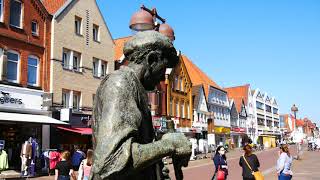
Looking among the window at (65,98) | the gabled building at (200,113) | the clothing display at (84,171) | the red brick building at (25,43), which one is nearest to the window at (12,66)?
the red brick building at (25,43)

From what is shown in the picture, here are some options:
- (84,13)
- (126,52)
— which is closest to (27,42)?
(84,13)

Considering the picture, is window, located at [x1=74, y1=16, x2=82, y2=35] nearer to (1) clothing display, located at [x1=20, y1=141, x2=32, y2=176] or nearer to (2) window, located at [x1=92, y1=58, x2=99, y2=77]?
(2) window, located at [x1=92, y1=58, x2=99, y2=77]

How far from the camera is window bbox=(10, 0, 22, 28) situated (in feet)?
84.0

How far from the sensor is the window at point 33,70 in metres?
26.6

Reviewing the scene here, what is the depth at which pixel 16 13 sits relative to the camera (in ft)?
85.6

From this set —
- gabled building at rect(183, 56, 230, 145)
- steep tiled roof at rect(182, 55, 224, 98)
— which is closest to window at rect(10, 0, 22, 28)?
gabled building at rect(183, 56, 230, 145)

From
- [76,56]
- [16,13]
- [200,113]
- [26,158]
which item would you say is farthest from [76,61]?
[200,113]

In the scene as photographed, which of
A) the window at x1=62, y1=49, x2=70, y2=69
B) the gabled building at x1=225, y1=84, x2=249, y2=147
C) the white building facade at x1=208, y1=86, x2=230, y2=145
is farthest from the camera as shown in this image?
the gabled building at x1=225, y1=84, x2=249, y2=147

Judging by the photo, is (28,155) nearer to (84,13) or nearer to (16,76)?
(16,76)

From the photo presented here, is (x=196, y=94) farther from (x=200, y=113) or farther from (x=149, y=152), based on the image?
(x=149, y=152)

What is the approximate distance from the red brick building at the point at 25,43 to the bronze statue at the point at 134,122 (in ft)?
76.5

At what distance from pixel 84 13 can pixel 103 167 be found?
31.1m

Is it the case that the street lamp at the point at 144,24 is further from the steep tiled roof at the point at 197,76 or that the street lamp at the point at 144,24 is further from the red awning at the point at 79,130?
the steep tiled roof at the point at 197,76

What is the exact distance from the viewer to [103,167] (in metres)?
1.92
